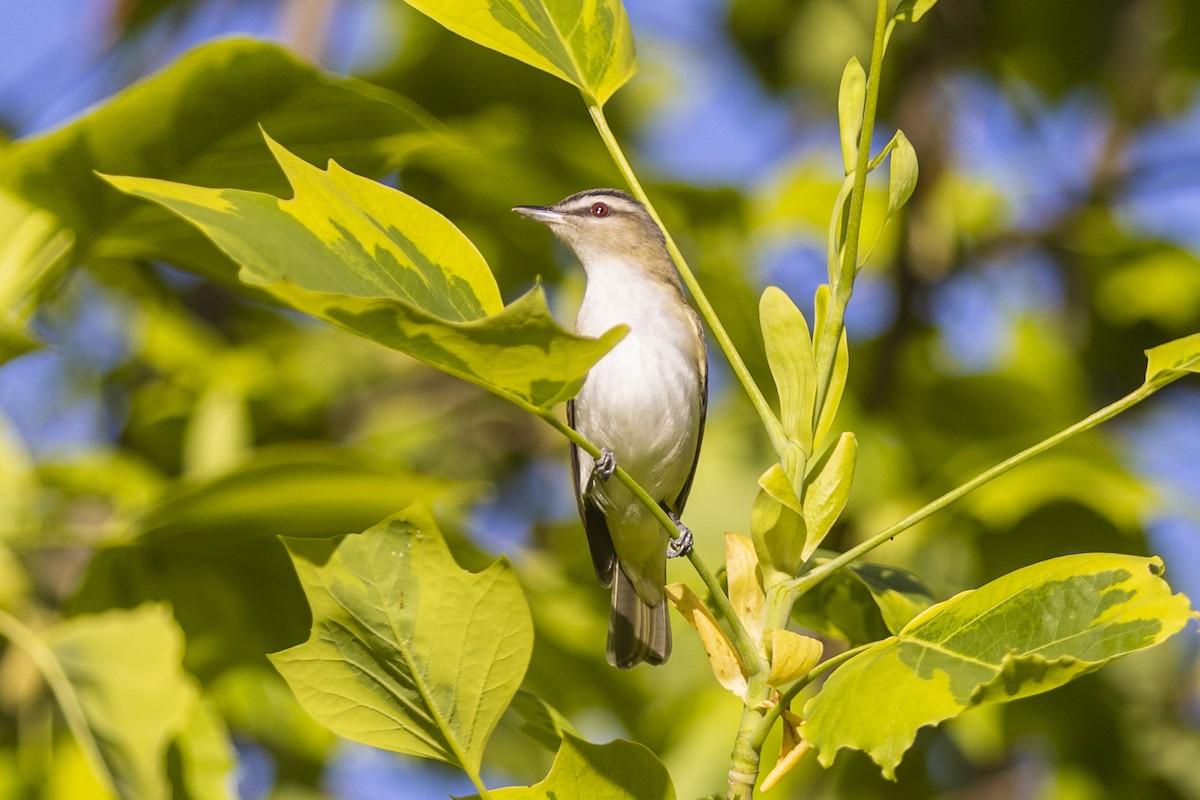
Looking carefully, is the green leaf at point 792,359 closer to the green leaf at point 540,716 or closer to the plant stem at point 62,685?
the green leaf at point 540,716

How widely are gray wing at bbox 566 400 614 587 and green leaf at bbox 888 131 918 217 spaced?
1971mm

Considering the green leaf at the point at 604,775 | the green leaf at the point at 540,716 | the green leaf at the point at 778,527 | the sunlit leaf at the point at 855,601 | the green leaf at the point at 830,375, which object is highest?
the green leaf at the point at 830,375

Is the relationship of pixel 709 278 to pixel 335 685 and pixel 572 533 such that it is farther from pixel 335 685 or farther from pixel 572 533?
pixel 335 685

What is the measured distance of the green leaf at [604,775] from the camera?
5.07 feet

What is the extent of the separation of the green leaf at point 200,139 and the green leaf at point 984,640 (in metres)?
1.34

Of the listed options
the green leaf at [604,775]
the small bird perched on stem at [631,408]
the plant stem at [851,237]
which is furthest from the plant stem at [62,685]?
the plant stem at [851,237]

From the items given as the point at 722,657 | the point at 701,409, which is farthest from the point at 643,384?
the point at 722,657

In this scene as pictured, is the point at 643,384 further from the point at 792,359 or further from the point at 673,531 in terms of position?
the point at 673,531

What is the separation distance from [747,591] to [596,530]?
7.53 ft

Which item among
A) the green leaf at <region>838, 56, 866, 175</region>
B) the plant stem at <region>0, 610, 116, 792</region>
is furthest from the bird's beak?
the green leaf at <region>838, 56, 866, 175</region>

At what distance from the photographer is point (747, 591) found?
1585 mm

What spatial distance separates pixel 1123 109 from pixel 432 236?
356 centimetres

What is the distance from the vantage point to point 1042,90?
471 cm

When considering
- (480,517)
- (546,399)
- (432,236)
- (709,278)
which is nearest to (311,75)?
(432,236)
